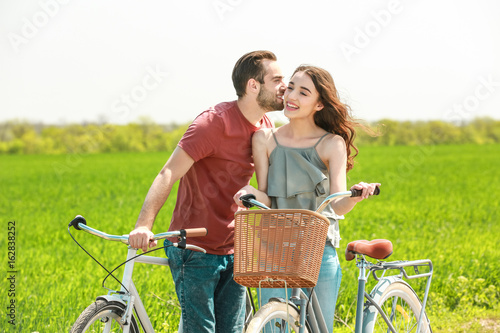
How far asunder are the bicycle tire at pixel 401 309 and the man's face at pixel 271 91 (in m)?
1.26

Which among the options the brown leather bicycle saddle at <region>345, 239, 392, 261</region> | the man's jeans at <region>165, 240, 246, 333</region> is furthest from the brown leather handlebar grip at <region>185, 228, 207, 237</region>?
the brown leather bicycle saddle at <region>345, 239, 392, 261</region>

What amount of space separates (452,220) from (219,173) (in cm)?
989

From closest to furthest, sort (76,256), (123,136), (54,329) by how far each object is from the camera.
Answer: (54,329) → (76,256) → (123,136)

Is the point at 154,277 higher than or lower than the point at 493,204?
higher

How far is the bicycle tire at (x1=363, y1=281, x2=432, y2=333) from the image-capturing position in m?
3.95

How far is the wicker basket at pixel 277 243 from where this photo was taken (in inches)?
113

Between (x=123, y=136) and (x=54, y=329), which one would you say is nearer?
(x=54, y=329)

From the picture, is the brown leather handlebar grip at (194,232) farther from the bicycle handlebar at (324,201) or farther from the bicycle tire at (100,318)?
the bicycle tire at (100,318)

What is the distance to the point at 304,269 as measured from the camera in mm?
2941

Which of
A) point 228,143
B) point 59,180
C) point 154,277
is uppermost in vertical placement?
point 228,143

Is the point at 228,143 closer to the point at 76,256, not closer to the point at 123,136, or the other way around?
the point at 76,256

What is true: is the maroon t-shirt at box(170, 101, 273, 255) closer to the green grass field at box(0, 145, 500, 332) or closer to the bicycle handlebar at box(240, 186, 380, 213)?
the bicycle handlebar at box(240, 186, 380, 213)

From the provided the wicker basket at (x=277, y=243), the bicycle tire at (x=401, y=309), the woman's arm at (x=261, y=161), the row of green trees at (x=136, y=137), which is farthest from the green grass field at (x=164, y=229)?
the row of green trees at (x=136, y=137)

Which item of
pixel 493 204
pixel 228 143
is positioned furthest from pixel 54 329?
pixel 493 204
